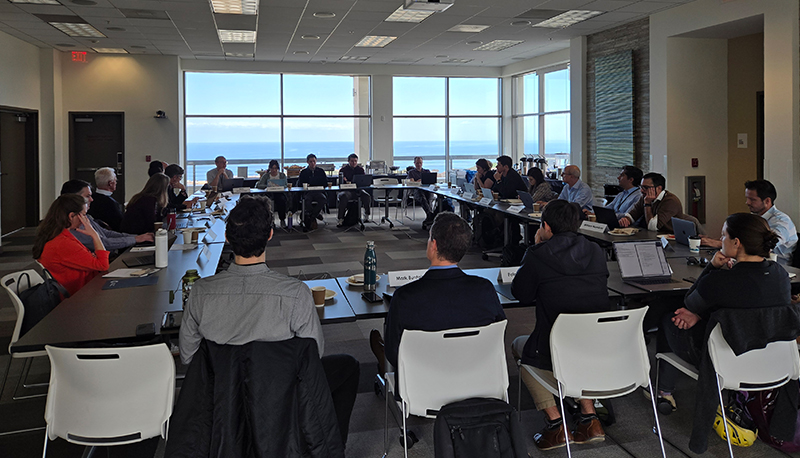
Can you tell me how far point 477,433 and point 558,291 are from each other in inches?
35.5

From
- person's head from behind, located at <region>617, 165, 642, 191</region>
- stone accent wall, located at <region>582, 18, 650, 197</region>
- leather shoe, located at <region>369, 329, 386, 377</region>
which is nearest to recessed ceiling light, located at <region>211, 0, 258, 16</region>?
person's head from behind, located at <region>617, 165, 642, 191</region>

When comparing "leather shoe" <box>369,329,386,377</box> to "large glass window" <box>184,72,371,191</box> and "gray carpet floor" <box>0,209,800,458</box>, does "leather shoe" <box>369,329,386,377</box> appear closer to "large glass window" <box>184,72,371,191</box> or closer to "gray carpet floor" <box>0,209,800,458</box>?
"gray carpet floor" <box>0,209,800,458</box>

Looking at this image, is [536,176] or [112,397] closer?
[112,397]

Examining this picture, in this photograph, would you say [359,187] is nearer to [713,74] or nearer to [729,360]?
[713,74]

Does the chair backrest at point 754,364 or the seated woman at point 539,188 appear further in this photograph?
the seated woman at point 539,188

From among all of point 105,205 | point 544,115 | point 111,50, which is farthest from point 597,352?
point 544,115

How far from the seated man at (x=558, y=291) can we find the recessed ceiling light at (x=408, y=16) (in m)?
6.19

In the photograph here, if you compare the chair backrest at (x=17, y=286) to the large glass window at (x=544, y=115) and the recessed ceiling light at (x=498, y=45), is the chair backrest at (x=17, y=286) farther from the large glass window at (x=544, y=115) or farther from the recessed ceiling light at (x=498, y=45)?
the large glass window at (x=544, y=115)

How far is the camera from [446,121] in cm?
1532

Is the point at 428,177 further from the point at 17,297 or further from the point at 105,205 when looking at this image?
the point at 17,297

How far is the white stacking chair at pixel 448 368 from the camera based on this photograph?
2328 millimetres

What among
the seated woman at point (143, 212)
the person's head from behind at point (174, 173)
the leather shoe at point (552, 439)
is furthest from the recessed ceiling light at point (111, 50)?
the leather shoe at point (552, 439)

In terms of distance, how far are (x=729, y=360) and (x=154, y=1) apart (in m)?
7.50

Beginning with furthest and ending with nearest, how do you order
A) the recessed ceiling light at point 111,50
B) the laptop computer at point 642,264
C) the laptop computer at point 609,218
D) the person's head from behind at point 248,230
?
1. the recessed ceiling light at point 111,50
2. the laptop computer at point 609,218
3. the laptop computer at point 642,264
4. the person's head from behind at point 248,230
